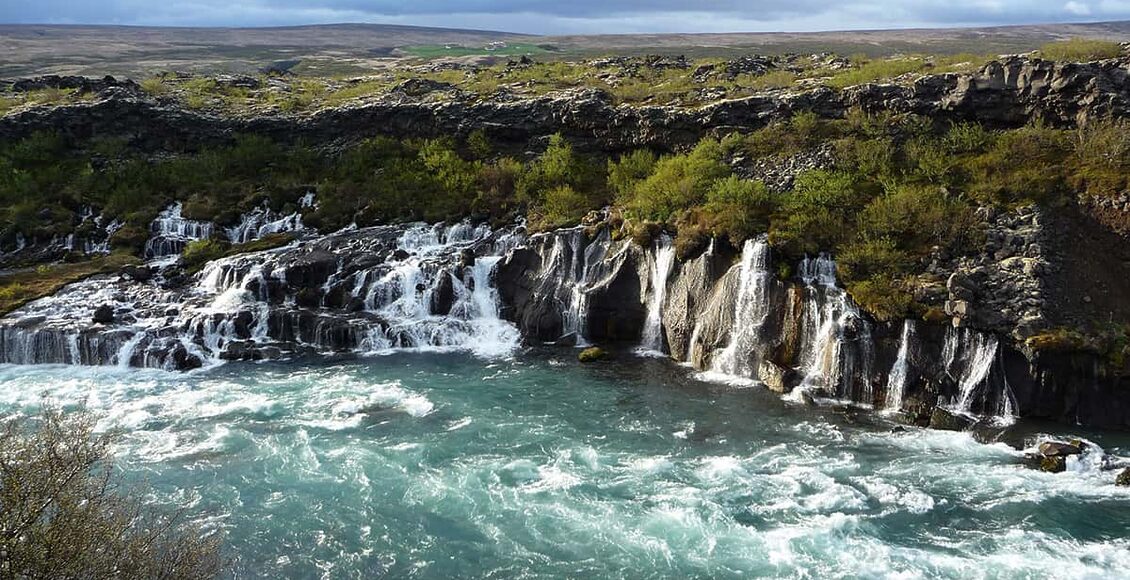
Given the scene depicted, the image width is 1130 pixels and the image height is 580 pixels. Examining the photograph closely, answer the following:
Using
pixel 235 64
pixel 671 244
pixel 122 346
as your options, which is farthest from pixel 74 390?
pixel 235 64

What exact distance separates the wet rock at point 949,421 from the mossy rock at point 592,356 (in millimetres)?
13936

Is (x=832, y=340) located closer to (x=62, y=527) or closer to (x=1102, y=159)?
(x=1102, y=159)

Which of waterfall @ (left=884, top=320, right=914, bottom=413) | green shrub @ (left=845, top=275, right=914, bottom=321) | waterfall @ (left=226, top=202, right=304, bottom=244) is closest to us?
waterfall @ (left=884, top=320, right=914, bottom=413)

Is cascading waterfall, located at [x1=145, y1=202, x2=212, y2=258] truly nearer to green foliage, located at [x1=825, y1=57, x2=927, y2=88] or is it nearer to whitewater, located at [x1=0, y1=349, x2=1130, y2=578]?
whitewater, located at [x1=0, y1=349, x2=1130, y2=578]

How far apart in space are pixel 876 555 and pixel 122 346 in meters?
33.3

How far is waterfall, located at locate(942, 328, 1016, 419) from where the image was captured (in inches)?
1130

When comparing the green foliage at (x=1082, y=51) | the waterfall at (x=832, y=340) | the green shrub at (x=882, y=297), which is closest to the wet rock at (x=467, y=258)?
the waterfall at (x=832, y=340)

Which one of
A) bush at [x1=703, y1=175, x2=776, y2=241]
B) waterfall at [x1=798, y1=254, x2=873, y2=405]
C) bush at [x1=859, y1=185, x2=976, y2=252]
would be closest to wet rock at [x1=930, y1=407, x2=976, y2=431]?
waterfall at [x1=798, y1=254, x2=873, y2=405]

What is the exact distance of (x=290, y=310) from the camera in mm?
40625

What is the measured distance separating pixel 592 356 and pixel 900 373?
42.6 ft

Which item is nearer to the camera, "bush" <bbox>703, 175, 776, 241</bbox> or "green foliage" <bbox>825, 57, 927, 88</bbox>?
"bush" <bbox>703, 175, 776, 241</bbox>

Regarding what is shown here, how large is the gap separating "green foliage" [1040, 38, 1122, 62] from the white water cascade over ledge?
31249 millimetres

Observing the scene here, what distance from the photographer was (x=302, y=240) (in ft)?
163

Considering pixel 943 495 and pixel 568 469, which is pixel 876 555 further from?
pixel 568 469
